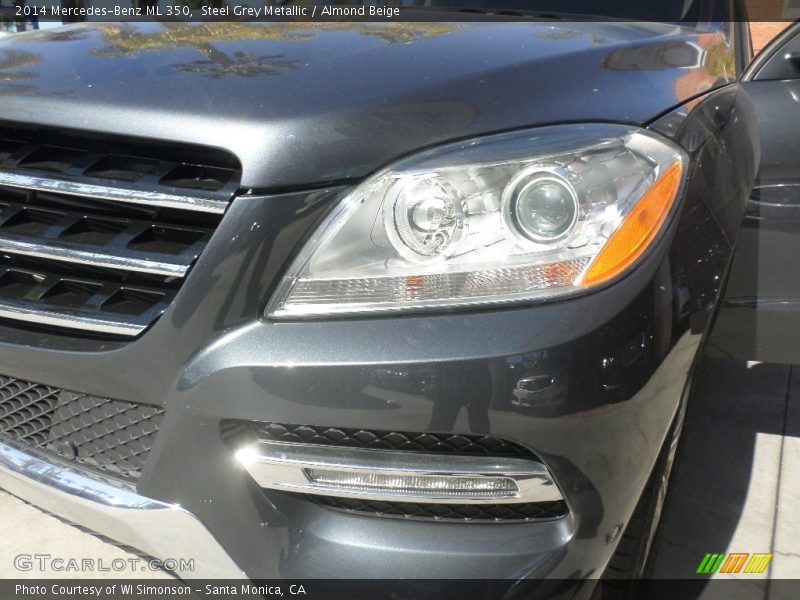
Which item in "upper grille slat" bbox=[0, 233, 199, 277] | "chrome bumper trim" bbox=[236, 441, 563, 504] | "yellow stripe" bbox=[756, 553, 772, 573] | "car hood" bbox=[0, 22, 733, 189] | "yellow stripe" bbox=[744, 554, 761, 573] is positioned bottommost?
"yellow stripe" bbox=[744, 554, 761, 573]

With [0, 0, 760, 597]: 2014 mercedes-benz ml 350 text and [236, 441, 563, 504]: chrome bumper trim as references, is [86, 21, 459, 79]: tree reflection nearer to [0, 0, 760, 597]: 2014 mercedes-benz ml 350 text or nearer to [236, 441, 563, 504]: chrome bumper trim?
[0, 0, 760, 597]: 2014 mercedes-benz ml 350 text

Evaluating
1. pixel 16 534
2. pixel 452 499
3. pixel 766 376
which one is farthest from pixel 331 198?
pixel 766 376

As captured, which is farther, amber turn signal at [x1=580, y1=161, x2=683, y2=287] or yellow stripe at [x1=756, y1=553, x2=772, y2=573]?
yellow stripe at [x1=756, y1=553, x2=772, y2=573]

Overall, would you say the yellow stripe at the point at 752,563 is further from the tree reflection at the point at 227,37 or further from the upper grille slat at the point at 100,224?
the upper grille slat at the point at 100,224

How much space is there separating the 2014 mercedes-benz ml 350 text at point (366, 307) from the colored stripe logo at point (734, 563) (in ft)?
2.80

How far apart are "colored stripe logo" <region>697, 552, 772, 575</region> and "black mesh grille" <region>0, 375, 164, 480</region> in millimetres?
1597

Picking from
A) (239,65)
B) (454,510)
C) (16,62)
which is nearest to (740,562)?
(454,510)

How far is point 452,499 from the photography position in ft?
4.36

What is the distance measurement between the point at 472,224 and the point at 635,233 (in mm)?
269

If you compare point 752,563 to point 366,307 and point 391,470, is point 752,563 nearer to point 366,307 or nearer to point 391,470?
point 391,470

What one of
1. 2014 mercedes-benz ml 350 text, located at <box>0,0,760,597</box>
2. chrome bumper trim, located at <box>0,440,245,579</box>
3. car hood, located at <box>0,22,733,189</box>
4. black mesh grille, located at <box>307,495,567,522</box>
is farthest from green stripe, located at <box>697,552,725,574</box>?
chrome bumper trim, located at <box>0,440,245,579</box>

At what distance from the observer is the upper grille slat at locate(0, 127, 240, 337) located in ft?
4.72

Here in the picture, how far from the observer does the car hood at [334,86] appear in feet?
4.48

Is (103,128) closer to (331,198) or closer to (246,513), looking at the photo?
(331,198)
